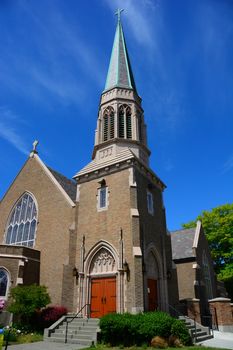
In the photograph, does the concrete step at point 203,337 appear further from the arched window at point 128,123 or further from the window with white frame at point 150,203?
the arched window at point 128,123

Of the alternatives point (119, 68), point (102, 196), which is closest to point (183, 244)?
point (102, 196)

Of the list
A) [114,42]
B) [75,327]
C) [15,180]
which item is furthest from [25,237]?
[114,42]

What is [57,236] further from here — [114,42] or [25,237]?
[114,42]

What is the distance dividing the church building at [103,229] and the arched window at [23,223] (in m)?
0.09

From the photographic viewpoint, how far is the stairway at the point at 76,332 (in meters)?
13.1

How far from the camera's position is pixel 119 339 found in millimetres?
12492

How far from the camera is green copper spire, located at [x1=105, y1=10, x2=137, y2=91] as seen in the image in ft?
81.0

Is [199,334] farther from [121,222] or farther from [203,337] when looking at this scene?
[121,222]

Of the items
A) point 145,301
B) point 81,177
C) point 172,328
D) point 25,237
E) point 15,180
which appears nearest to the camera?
point 172,328

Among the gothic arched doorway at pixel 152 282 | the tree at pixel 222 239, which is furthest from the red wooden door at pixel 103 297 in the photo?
the tree at pixel 222 239

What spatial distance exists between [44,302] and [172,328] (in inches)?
283

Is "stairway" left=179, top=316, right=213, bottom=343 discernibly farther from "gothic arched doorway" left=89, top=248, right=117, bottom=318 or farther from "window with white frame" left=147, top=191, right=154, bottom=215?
"window with white frame" left=147, top=191, right=154, bottom=215

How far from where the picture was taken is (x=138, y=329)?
12086mm

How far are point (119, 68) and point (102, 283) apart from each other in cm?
1823
